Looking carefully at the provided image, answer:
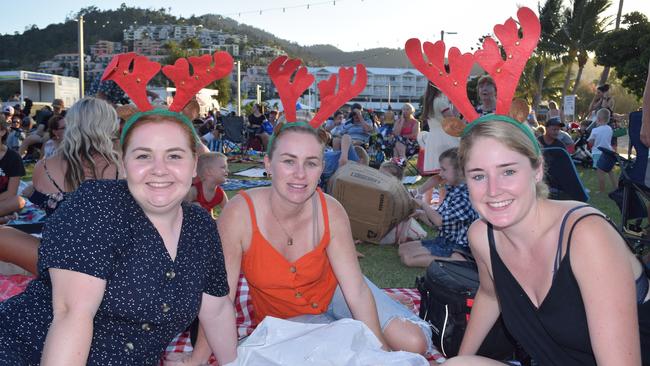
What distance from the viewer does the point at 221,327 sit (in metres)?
2.44

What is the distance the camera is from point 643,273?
2029 mm

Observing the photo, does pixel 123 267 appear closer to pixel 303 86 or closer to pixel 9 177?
pixel 303 86

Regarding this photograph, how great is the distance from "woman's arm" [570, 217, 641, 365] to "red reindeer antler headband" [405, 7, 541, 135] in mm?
635

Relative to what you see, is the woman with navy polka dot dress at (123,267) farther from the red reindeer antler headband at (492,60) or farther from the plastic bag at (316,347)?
the red reindeer antler headband at (492,60)

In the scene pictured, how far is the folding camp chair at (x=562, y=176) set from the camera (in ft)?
16.8

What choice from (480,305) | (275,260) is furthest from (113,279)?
(480,305)

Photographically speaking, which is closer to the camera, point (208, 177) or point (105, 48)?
point (208, 177)

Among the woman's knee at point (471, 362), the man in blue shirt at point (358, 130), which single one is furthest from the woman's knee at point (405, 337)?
the man in blue shirt at point (358, 130)

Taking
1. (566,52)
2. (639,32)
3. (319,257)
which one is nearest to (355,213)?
(319,257)

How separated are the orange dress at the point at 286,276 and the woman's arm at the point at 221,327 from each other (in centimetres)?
34

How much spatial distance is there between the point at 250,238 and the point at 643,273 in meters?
1.74

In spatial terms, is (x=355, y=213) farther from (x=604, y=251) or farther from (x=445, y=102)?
(x=604, y=251)

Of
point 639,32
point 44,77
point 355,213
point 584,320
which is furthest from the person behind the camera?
point 44,77

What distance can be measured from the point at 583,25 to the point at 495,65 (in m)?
41.4
